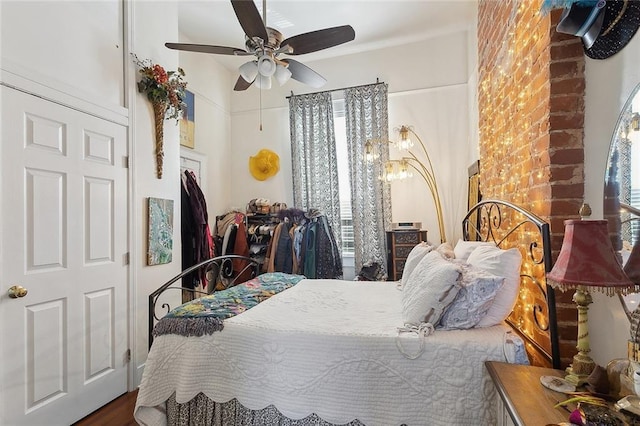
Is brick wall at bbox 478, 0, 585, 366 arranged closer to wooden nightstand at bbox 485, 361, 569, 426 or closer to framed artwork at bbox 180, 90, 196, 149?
wooden nightstand at bbox 485, 361, 569, 426


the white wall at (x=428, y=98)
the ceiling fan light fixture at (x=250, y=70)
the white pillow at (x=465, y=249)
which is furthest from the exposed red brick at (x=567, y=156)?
the white wall at (x=428, y=98)

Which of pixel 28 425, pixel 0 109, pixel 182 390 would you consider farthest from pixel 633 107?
pixel 28 425

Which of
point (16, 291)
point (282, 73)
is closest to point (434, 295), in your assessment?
point (282, 73)

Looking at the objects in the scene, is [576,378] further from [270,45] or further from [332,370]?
[270,45]

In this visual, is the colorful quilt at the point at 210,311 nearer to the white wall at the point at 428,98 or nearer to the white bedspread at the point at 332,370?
the white bedspread at the point at 332,370

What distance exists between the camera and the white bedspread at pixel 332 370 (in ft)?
4.37

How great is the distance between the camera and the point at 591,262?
96cm

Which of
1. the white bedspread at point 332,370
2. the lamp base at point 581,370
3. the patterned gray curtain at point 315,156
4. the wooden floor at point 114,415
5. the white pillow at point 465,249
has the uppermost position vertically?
the patterned gray curtain at point 315,156

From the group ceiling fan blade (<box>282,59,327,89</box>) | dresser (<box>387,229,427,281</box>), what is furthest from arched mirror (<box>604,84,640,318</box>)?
dresser (<box>387,229,427,281</box>)

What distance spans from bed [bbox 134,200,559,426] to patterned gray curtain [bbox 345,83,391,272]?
7.45 feet

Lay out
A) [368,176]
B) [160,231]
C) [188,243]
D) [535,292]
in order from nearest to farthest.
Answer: [535,292] < [160,231] < [188,243] < [368,176]

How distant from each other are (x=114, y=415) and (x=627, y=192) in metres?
3.03

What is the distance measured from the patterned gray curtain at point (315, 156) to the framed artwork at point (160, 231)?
1.90 m

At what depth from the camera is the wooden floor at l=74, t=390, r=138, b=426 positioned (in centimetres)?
207
